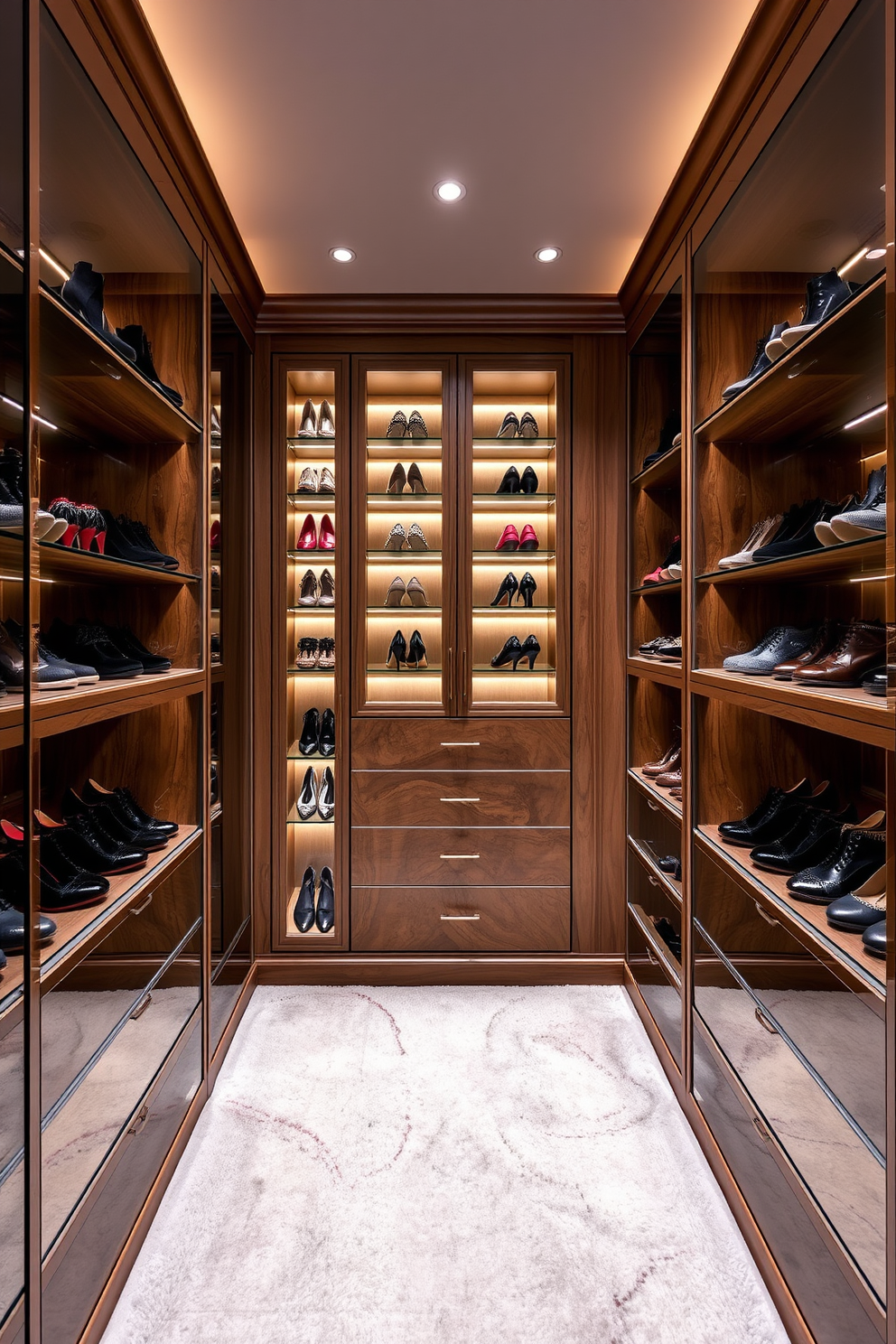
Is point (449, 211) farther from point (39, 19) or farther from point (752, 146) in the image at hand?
point (39, 19)

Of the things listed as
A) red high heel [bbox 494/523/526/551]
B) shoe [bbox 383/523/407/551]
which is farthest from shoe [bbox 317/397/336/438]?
red high heel [bbox 494/523/526/551]

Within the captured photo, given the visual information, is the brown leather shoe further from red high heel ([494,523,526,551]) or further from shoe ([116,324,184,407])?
shoe ([116,324,184,407])

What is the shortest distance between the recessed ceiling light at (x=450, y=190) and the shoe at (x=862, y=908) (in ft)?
6.89

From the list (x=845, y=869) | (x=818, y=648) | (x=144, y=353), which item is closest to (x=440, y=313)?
(x=144, y=353)

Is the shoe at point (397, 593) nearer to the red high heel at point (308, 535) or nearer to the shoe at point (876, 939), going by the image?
the red high heel at point (308, 535)

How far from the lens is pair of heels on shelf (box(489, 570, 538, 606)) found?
9.64ft

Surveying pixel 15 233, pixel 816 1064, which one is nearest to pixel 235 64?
pixel 15 233

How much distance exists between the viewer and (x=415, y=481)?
2.88 metres

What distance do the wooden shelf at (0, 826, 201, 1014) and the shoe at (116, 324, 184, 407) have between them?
1.24m

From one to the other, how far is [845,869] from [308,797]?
2024mm

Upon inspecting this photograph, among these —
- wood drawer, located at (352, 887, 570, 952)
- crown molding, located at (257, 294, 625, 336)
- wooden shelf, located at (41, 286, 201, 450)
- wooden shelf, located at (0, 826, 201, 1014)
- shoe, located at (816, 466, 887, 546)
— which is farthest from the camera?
wood drawer, located at (352, 887, 570, 952)

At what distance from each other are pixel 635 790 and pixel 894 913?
67.2 inches

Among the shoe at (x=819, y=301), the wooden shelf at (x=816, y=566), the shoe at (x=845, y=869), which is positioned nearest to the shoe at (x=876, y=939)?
the shoe at (x=845, y=869)

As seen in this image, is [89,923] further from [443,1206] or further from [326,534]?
[326,534]
